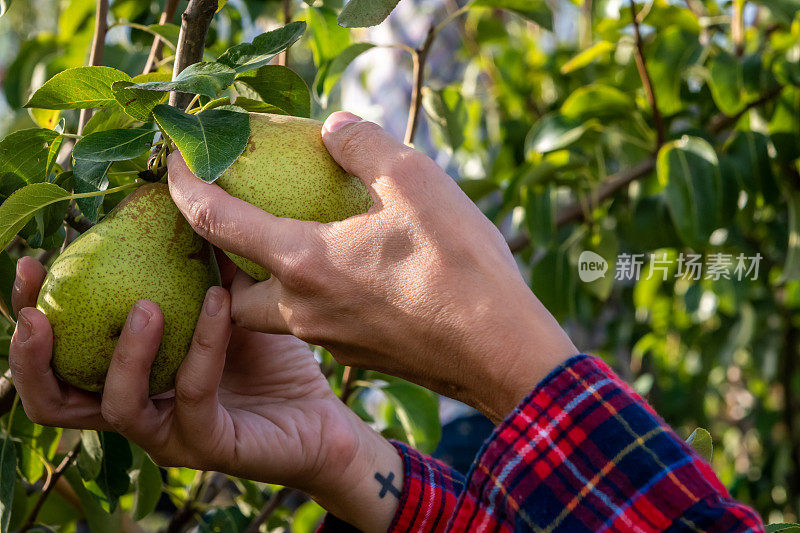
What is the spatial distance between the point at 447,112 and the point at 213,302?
→ 2.65ft

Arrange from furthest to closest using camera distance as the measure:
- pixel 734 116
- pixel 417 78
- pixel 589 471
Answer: pixel 734 116 → pixel 417 78 → pixel 589 471

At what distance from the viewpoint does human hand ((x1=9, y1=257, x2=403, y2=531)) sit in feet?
2.46

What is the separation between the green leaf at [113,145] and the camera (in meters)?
0.72

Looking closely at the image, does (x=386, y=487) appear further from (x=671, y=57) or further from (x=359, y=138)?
(x=671, y=57)

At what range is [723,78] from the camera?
1593 mm

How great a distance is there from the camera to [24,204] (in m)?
0.75

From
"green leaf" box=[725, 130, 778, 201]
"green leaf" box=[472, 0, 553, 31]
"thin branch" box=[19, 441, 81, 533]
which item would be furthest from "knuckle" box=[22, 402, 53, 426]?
"green leaf" box=[725, 130, 778, 201]

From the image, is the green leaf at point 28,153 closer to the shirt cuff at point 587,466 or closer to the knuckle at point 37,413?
the knuckle at point 37,413

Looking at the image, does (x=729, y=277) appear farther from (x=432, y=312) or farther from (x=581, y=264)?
(x=432, y=312)

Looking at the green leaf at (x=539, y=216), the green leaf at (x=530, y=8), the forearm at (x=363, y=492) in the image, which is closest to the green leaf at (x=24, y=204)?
the forearm at (x=363, y=492)

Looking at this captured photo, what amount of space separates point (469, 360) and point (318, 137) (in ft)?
0.92

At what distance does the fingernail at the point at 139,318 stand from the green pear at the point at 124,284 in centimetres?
3

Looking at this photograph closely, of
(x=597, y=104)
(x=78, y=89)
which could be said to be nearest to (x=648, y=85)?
(x=597, y=104)

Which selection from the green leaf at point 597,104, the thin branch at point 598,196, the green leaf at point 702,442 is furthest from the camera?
the thin branch at point 598,196
